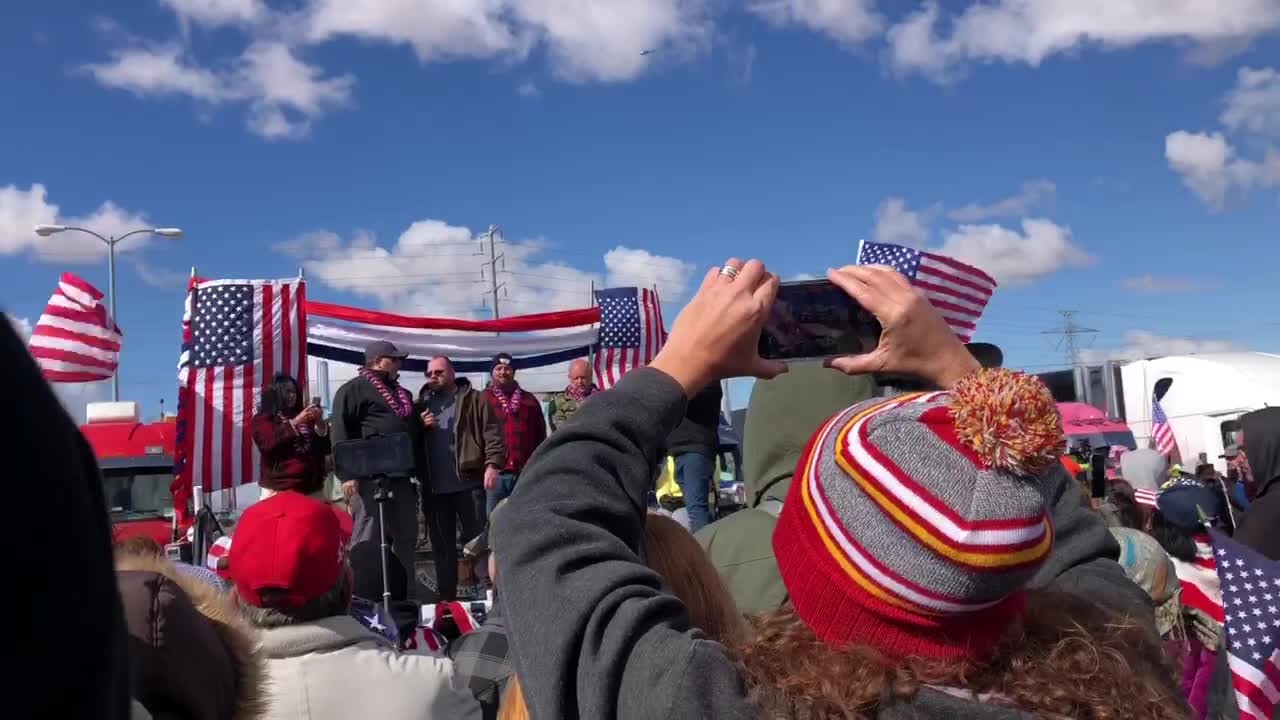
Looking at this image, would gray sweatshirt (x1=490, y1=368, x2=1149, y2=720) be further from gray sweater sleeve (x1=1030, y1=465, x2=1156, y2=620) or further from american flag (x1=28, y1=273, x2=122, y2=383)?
american flag (x1=28, y1=273, x2=122, y2=383)

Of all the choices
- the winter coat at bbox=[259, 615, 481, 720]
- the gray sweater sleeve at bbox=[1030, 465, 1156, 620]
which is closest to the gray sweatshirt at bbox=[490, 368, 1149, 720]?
the gray sweater sleeve at bbox=[1030, 465, 1156, 620]

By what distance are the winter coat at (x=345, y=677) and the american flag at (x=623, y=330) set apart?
8.93m

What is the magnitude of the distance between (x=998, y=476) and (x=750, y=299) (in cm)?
44

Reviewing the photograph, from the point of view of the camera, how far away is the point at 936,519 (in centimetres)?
134

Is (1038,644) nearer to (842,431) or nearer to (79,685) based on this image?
(842,431)

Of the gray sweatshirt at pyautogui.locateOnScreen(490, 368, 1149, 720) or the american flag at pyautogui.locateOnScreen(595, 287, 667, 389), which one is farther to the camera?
the american flag at pyautogui.locateOnScreen(595, 287, 667, 389)

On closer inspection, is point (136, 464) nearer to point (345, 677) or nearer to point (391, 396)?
point (391, 396)

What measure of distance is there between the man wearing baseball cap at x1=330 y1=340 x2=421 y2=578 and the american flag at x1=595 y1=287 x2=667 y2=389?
10.3 ft

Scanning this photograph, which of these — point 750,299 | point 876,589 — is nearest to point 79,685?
point 876,589

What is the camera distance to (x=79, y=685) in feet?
2.29

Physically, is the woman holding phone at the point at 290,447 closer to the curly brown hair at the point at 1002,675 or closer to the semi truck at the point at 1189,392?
the curly brown hair at the point at 1002,675

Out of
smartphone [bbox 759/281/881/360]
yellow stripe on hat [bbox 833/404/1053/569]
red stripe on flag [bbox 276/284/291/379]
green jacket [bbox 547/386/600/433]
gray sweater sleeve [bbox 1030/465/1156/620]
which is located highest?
red stripe on flag [bbox 276/284/291/379]

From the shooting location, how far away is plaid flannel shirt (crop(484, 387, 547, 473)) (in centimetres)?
976

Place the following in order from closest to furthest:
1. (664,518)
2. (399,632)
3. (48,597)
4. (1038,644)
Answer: (48,597) → (1038,644) → (664,518) → (399,632)
